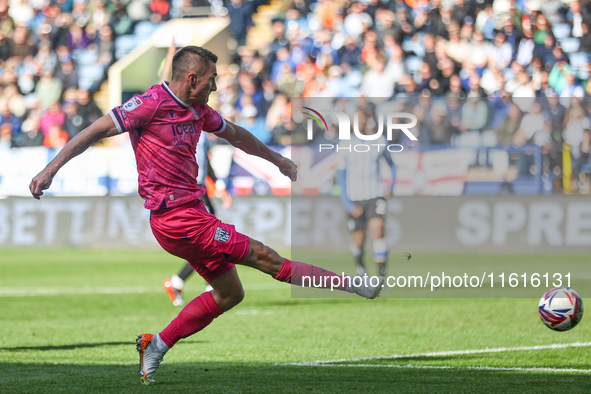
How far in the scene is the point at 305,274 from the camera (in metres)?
5.50

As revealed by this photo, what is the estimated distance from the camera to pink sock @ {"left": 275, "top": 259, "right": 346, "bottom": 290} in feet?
17.9

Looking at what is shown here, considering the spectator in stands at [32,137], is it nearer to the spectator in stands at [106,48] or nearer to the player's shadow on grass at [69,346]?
the spectator in stands at [106,48]

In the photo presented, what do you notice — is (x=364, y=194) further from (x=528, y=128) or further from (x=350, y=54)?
(x=350, y=54)

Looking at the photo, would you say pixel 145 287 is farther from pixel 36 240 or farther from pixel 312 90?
pixel 312 90

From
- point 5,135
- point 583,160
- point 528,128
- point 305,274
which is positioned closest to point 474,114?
point 528,128

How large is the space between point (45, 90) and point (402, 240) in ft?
38.9

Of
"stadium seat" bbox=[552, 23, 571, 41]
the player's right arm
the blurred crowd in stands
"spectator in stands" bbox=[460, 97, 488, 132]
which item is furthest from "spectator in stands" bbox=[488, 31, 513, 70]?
the player's right arm

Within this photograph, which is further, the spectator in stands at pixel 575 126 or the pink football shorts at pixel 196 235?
the spectator in stands at pixel 575 126

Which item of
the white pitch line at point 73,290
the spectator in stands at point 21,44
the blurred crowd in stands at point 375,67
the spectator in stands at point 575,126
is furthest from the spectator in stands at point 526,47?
the spectator in stands at point 21,44

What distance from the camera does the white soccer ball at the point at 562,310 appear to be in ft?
20.9

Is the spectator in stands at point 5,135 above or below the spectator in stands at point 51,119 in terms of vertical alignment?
below

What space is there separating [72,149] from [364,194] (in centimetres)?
662

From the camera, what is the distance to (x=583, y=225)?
1549cm

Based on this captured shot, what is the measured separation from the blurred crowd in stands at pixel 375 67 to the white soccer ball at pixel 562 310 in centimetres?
950
